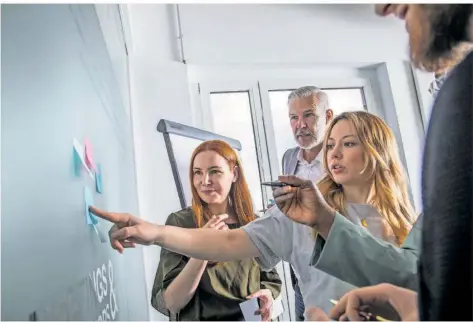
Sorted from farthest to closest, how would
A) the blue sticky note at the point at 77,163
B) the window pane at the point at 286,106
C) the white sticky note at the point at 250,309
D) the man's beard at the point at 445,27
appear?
the window pane at the point at 286,106 < the white sticky note at the point at 250,309 < the man's beard at the point at 445,27 < the blue sticky note at the point at 77,163

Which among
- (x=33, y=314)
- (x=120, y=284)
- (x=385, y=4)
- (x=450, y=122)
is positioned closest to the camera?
(x=33, y=314)

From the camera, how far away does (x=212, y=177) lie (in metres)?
0.92

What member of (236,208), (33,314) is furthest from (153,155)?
(33,314)

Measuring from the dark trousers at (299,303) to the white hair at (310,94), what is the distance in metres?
0.38

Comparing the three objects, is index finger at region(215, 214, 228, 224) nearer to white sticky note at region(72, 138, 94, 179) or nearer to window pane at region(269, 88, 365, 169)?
window pane at region(269, 88, 365, 169)

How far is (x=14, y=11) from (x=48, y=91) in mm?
98

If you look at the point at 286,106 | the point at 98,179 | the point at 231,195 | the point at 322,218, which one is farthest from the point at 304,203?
the point at 98,179

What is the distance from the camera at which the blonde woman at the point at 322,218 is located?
84 centimetres

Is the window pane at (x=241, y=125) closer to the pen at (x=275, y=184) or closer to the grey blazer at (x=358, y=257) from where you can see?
the pen at (x=275, y=184)

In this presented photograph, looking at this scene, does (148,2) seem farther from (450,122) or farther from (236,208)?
(450,122)

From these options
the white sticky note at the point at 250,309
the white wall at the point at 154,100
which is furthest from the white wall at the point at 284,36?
the white sticky note at the point at 250,309

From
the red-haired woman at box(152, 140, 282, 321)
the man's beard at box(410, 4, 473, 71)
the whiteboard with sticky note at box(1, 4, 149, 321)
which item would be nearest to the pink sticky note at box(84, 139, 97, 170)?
the whiteboard with sticky note at box(1, 4, 149, 321)

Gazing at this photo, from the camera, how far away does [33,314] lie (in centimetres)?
46

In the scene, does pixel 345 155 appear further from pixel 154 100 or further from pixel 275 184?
pixel 154 100
